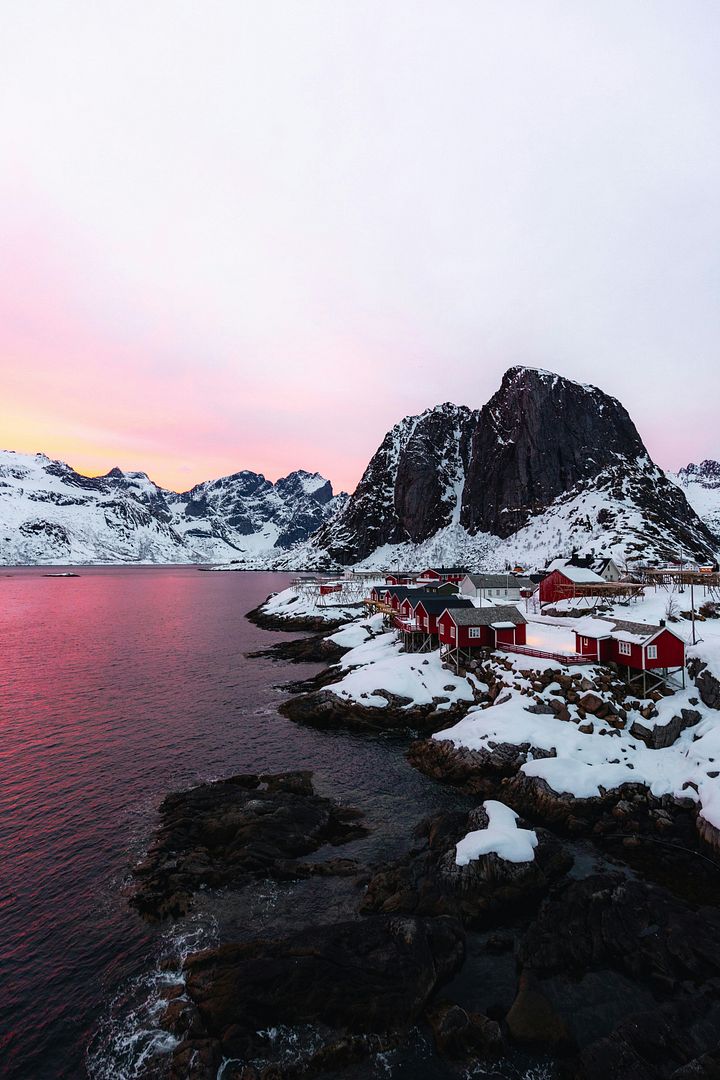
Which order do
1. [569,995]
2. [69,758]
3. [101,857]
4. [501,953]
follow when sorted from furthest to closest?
[69,758]
[101,857]
[501,953]
[569,995]

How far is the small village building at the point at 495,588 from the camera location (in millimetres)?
88500

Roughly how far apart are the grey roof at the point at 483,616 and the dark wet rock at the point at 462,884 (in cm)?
2458

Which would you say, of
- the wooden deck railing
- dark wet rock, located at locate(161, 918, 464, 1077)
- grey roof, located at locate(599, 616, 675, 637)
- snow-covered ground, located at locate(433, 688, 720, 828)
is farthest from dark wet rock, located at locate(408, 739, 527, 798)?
grey roof, located at locate(599, 616, 675, 637)

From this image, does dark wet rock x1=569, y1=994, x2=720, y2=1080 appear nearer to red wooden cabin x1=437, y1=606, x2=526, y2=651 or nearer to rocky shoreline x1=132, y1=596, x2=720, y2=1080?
rocky shoreline x1=132, y1=596, x2=720, y2=1080

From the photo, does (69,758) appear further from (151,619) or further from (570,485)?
(570,485)

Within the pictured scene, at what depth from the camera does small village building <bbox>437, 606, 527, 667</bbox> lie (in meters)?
46.5

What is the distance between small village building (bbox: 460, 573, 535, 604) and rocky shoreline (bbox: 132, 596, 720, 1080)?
61.0 meters

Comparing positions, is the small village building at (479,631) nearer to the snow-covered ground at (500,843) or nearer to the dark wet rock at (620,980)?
the snow-covered ground at (500,843)

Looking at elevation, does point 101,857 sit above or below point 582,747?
below

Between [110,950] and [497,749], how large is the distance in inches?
887

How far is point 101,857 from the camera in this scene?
928 inches

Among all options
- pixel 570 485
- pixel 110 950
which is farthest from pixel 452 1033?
pixel 570 485

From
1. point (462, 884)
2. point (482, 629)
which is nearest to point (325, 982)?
point (462, 884)

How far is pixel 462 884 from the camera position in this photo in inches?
790
